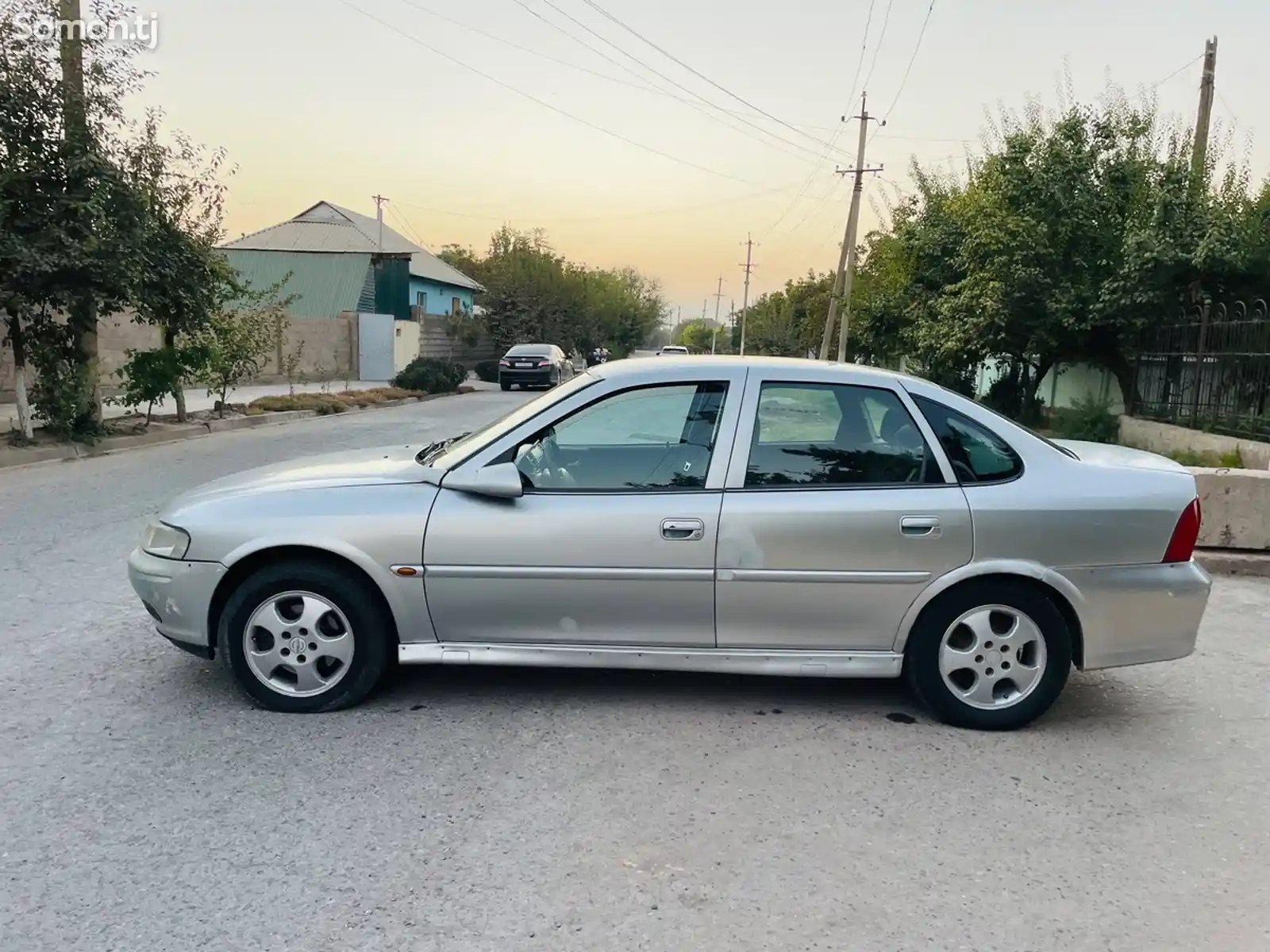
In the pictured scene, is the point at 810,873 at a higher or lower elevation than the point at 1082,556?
lower

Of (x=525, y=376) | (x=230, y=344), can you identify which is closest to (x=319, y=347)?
(x=525, y=376)

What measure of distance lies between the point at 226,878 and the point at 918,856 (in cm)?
222

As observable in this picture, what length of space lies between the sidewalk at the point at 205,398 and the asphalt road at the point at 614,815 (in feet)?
36.6

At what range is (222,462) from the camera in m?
12.7

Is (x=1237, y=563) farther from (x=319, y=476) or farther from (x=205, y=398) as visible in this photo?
(x=205, y=398)

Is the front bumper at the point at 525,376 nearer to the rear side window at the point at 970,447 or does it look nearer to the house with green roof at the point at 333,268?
the house with green roof at the point at 333,268

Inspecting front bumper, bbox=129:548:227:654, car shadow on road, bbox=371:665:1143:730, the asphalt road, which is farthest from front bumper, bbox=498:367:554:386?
front bumper, bbox=129:548:227:654

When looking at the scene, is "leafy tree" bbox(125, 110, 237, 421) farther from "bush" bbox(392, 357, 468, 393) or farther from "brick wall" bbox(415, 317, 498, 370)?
"brick wall" bbox(415, 317, 498, 370)

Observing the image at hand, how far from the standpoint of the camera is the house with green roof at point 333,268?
137 feet

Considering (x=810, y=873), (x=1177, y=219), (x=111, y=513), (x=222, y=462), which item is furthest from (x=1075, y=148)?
(x=810, y=873)

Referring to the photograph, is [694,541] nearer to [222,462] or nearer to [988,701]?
[988,701]

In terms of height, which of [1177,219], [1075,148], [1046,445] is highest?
[1075,148]

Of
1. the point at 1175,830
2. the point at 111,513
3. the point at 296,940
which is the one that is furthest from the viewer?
the point at 111,513

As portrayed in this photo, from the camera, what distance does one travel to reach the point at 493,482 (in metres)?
4.24
